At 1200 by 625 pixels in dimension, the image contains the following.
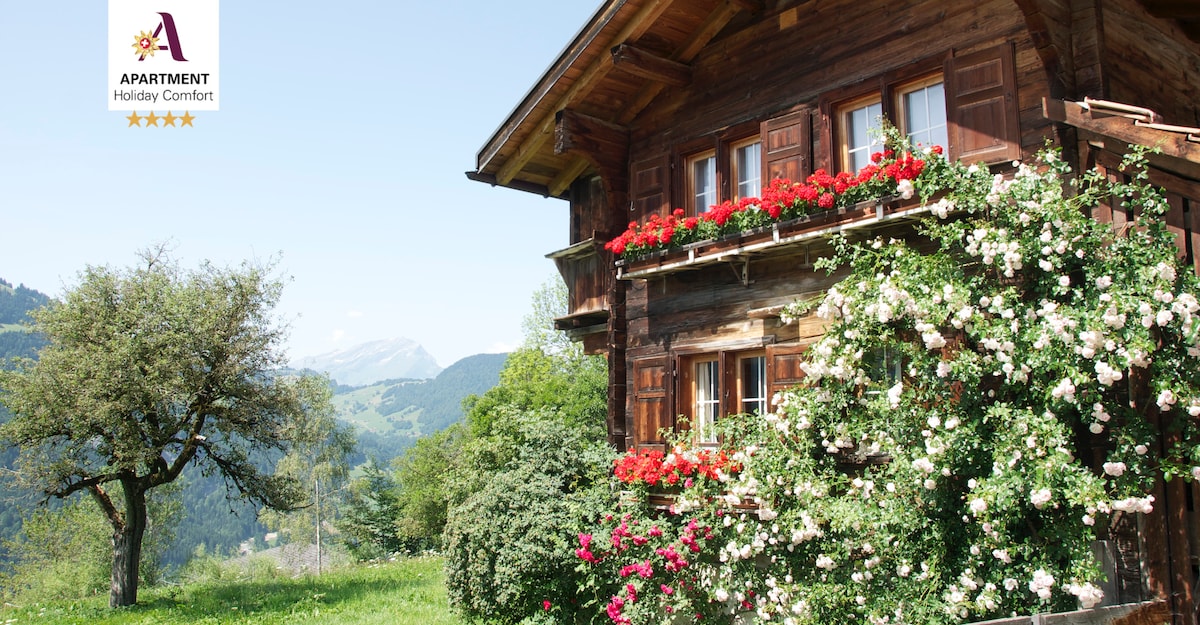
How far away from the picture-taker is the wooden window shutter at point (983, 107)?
29.5 feet

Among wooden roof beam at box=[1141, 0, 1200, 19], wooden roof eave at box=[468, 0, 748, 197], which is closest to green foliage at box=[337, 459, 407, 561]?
wooden roof eave at box=[468, 0, 748, 197]

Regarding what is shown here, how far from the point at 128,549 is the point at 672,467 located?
53.6 ft

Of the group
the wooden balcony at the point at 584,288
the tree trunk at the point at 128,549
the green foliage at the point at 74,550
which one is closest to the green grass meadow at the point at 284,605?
the tree trunk at the point at 128,549

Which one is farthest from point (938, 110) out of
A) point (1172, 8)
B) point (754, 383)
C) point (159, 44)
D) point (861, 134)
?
point (159, 44)

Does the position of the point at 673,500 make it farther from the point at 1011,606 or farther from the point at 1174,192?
the point at 1174,192

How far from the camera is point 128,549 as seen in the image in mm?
21047

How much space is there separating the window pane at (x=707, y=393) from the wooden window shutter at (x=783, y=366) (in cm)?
99

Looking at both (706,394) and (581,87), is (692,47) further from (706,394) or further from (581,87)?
(706,394)

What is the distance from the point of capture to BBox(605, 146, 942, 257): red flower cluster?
9234 millimetres

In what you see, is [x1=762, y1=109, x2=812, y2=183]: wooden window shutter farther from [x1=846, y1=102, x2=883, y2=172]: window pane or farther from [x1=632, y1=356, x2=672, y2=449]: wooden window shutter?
[x1=632, y1=356, x2=672, y2=449]: wooden window shutter

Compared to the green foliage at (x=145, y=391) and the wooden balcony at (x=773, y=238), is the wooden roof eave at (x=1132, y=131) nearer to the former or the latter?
the wooden balcony at (x=773, y=238)

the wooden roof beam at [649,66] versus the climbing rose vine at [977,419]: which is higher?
the wooden roof beam at [649,66]

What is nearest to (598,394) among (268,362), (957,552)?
(268,362)

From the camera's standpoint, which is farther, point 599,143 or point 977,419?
point 599,143
